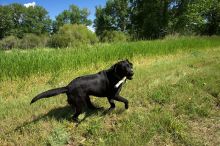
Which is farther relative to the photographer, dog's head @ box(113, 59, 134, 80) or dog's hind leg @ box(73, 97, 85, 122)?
dog's head @ box(113, 59, 134, 80)

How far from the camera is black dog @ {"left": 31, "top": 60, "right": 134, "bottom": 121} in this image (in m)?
5.65

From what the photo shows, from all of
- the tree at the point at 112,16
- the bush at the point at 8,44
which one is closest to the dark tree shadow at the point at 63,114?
the bush at the point at 8,44

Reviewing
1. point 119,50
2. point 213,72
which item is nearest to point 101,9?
point 119,50

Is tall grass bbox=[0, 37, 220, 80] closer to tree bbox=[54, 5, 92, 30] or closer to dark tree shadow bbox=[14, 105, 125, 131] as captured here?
dark tree shadow bbox=[14, 105, 125, 131]

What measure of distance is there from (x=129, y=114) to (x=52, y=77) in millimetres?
4847

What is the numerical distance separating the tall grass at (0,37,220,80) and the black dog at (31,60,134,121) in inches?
186

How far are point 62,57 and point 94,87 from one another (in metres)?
5.84

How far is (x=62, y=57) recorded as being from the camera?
A: 1143cm

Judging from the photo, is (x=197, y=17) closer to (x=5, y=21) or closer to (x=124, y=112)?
(x=124, y=112)

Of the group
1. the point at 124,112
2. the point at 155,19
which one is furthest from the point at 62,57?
the point at 155,19

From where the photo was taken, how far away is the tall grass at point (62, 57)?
33.1 feet

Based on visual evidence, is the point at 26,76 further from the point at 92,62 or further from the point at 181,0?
the point at 181,0

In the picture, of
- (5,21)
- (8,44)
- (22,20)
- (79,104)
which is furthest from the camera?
(22,20)

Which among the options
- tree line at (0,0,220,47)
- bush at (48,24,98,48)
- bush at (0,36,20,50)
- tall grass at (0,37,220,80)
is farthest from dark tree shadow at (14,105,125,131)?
bush at (48,24,98,48)
